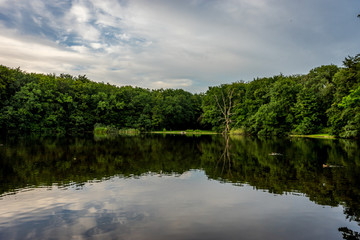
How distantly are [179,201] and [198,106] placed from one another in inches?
3479

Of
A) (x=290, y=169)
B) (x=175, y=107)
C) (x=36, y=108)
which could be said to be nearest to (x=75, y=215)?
(x=290, y=169)

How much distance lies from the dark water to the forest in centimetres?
3687

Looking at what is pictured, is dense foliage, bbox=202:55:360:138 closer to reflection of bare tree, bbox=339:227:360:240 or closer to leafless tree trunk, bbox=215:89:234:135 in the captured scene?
leafless tree trunk, bbox=215:89:234:135

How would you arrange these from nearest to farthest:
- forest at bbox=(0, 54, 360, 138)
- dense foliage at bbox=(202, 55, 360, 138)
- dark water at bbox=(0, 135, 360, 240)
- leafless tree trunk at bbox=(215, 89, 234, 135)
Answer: dark water at bbox=(0, 135, 360, 240) < dense foliage at bbox=(202, 55, 360, 138) < forest at bbox=(0, 54, 360, 138) < leafless tree trunk at bbox=(215, 89, 234, 135)

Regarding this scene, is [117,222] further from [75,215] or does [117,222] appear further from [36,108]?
[36,108]

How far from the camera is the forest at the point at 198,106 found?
51719mm

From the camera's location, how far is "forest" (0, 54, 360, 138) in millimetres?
51719

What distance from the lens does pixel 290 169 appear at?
18.1m

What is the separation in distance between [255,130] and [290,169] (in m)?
51.2

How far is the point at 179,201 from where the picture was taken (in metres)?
11.6

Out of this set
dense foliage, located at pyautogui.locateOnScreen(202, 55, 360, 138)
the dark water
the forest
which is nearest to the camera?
the dark water

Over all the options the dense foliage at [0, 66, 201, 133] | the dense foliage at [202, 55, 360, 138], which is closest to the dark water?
the dense foliage at [202, 55, 360, 138]

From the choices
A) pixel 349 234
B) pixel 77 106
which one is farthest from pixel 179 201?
pixel 77 106

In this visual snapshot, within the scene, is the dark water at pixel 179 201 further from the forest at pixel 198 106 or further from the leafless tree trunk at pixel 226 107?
the leafless tree trunk at pixel 226 107
